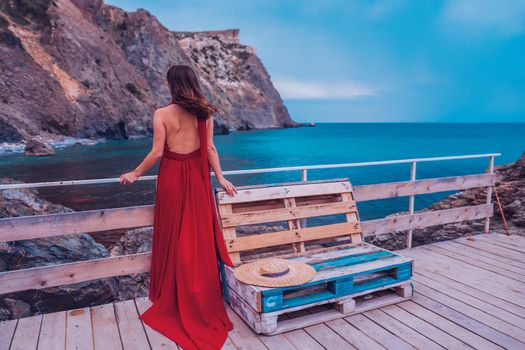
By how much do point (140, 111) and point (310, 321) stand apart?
50157 mm

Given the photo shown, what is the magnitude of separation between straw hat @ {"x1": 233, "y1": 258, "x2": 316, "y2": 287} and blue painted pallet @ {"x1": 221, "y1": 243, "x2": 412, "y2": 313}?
0.05 m

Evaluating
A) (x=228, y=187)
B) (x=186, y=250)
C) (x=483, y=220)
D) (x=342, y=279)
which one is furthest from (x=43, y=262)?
(x=483, y=220)

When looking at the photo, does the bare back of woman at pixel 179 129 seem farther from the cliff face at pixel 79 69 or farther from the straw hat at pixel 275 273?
the cliff face at pixel 79 69

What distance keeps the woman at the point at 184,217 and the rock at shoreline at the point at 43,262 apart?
7.70 ft

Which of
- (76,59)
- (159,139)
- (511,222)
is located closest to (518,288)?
(511,222)

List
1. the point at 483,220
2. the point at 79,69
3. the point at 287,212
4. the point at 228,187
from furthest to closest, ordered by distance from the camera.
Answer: the point at 79,69 → the point at 483,220 → the point at 287,212 → the point at 228,187

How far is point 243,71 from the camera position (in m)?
95.7

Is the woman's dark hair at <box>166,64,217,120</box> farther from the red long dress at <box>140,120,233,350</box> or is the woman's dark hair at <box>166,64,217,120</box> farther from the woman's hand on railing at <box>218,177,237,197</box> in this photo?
the woman's hand on railing at <box>218,177,237,197</box>

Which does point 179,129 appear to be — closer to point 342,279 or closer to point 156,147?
point 156,147

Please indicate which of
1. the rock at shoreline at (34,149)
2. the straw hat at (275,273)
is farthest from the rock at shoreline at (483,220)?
the rock at shoreline at (34,149)

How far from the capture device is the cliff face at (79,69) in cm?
3759

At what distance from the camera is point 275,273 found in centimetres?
326

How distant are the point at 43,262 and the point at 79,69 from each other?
44197mm

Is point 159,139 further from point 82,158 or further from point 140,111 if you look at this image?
point 140,111
